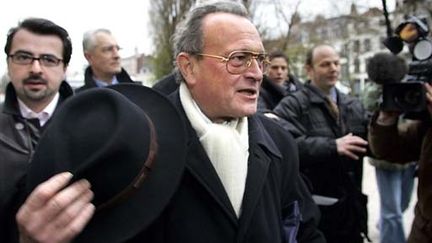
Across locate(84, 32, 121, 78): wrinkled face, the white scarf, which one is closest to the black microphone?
the white scarf

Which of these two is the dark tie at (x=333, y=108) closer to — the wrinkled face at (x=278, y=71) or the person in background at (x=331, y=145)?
the person in background at (x=331, y=145)

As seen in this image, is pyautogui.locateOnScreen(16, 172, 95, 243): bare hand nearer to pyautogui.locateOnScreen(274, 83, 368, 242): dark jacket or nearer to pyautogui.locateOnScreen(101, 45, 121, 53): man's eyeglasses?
pyautogui.locateOnScreen(274, 83, 368, 242): dark jacket

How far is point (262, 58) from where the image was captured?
2037 mm

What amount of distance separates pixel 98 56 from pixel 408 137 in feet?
9.58

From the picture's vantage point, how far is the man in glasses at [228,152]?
175cm

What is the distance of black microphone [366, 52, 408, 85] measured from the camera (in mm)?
2439

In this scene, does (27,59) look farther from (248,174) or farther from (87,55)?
(87,55)

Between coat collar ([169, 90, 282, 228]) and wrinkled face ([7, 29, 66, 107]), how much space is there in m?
0.80

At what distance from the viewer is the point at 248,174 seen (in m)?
1.87

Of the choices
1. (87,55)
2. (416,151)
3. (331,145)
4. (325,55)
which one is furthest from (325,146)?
(87,55)

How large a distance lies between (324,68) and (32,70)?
8.08 feet

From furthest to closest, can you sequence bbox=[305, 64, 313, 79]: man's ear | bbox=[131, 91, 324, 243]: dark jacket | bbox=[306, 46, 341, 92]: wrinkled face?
bbox=[305, 64, 313, 79]: man's ear, bbox=[306, 46, 341, 92]: wrinkled face, bbox=[131, 91, 324, 243]: dark jacket

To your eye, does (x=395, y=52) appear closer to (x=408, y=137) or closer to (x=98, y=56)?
(x=408, y=137)

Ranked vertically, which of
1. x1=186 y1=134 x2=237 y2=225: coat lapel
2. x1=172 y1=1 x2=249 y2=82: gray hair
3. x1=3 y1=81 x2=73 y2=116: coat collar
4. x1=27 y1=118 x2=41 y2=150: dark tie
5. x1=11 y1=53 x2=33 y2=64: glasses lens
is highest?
x1=172 y1=1 x2=249 y2=82: gray hair
